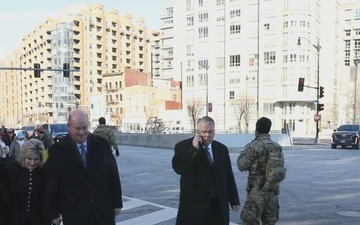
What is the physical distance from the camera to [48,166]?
12.8 ft

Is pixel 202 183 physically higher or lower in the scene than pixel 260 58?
lower

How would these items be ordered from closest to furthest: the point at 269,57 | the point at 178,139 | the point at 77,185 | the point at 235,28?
the point at 77,185, the point at 178,139, the point at 269,57, the point at 235,28

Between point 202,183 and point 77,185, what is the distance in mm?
1319

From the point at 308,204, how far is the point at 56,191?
647 cm

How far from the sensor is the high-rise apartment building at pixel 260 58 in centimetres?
7012

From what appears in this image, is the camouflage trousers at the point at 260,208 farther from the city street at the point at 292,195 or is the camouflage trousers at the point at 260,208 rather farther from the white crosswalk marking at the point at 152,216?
the white crosswalk marking at the point at 152,216

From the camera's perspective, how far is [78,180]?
3.78 m

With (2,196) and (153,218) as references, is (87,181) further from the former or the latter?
(153,218)

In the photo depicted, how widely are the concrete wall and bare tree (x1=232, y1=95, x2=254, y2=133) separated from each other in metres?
40.1

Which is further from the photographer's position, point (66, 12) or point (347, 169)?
point (66, 12)

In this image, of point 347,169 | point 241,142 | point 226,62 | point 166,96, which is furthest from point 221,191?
point 166,96

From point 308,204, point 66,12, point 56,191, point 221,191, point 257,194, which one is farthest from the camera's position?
point 66,12

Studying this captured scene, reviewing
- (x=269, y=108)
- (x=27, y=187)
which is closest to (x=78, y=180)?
(x=27, y=187)

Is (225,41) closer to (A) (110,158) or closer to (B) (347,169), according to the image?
(B) (347,169)
